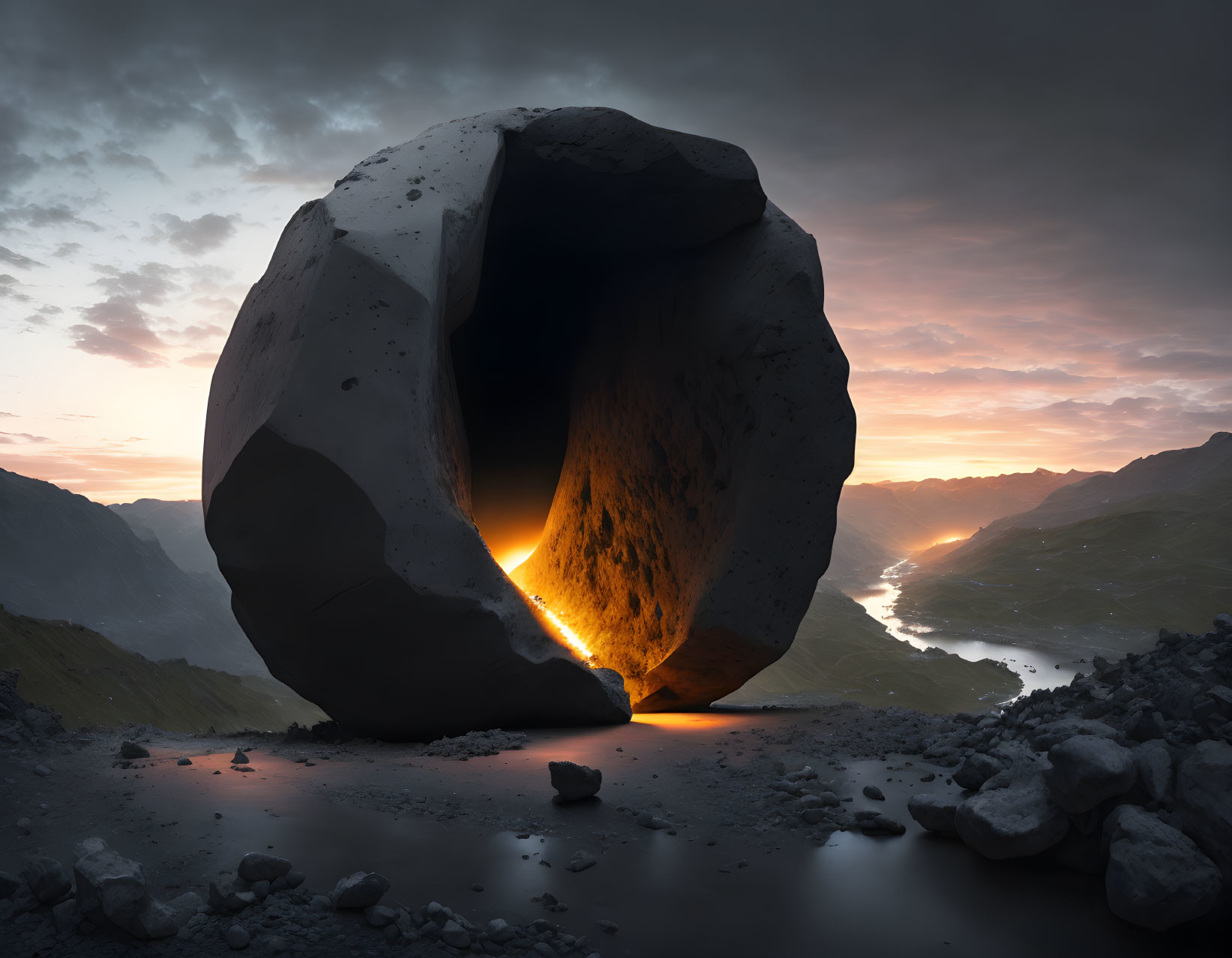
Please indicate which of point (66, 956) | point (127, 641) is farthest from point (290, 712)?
point (127, 641)

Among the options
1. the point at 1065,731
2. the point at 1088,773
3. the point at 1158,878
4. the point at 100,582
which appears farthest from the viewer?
the point at 100,582

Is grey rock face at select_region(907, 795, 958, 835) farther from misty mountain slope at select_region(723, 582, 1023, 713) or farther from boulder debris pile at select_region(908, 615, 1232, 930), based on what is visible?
misty mountain slope at select_region(723, 582, 1023, 713)

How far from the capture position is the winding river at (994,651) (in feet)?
86.7

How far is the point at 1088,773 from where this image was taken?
9.23ft

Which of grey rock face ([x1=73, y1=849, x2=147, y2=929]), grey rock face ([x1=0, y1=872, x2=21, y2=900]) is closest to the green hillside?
grey rock face ([x1=73, y1=849, x2=147, y2=929])

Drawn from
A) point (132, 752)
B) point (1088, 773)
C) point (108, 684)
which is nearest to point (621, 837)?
point (1088, 773)

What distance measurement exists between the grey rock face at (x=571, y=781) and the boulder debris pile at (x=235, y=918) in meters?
1.10

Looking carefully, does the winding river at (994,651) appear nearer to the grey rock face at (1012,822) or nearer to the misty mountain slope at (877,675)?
the misty mountain slope at (877,675)

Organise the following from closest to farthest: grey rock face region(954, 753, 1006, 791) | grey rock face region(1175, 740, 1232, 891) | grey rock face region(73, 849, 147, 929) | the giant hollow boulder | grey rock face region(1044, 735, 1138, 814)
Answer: grey rock face region(73, 849, 147, 929) < grey rock face region(1175, 740, 1232, 891) < grey rock face region(1044, 735, 1138, 814) < grey rock face region(954, 753, 1006, 791) < the giant hollow boulder

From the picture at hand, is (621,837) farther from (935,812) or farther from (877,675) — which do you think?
(877,675)

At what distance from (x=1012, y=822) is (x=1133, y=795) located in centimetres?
42

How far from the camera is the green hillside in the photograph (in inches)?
1330

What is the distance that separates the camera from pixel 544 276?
8.77 meters

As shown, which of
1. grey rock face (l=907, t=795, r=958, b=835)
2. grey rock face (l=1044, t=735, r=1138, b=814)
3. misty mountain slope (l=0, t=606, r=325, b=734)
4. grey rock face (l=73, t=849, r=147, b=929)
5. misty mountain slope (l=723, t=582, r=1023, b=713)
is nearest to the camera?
grey rock face (l=73, t=849, r=147, b=929)
